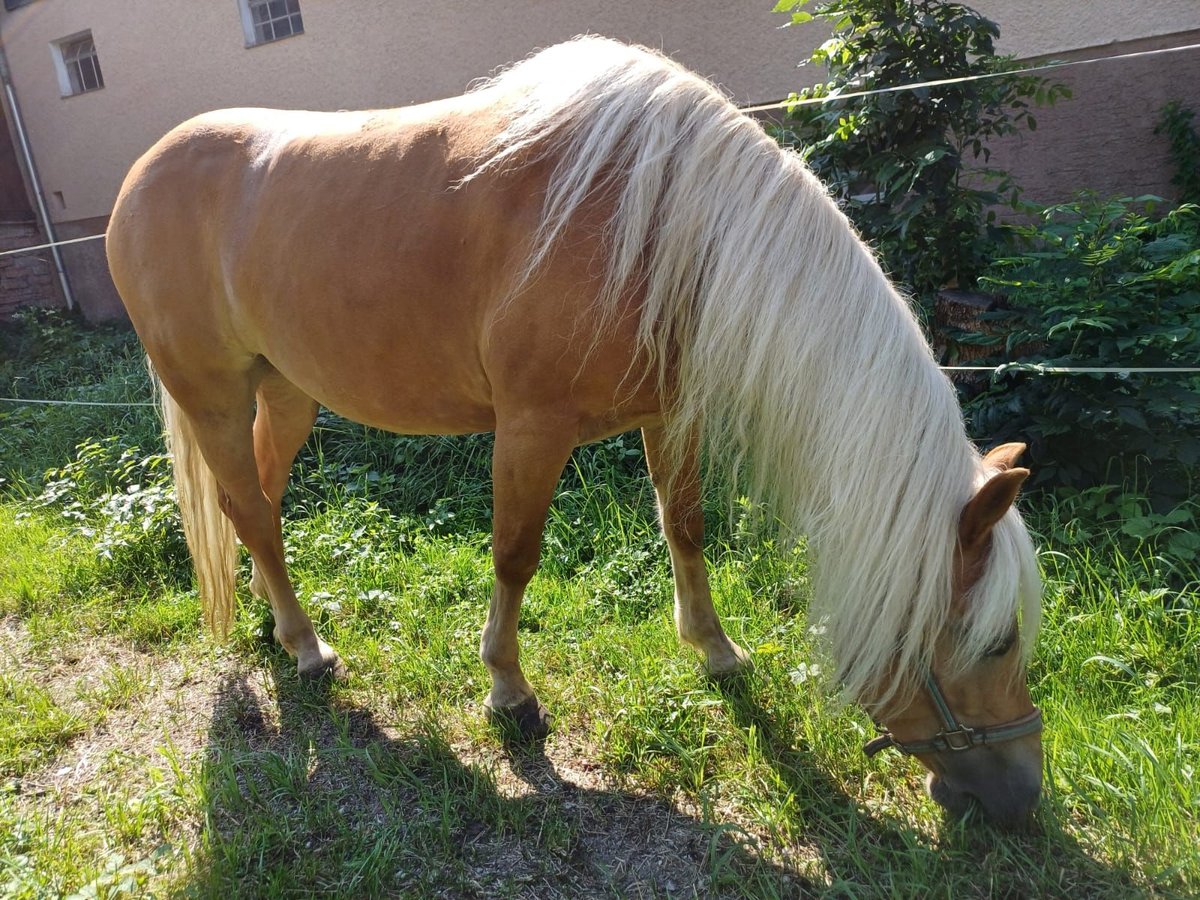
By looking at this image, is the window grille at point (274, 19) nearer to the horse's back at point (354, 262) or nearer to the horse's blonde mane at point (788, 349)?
the horse's back at point (354, 262)

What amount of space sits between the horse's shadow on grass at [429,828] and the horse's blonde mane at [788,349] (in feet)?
2.16

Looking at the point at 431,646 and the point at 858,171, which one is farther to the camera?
the point at 858,171

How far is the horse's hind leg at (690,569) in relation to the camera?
2453mm

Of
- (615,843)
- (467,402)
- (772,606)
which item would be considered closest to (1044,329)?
(772,606)

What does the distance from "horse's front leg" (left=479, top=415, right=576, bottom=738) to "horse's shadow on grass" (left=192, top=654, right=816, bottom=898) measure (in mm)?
141

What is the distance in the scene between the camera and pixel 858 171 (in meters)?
3.66

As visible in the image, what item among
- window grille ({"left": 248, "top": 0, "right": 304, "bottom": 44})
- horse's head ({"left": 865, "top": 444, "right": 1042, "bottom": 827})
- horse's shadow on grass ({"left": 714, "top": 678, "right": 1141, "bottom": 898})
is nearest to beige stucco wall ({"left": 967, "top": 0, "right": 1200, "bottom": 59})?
horse's head ({"left": 865, "top": 444, "right": 1042, "bottom": 827})

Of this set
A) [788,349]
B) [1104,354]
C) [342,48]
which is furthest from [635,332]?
[342,48]

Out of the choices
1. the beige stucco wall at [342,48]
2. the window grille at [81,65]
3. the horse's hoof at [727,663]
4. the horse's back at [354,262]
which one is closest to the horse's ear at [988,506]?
the horse's back at [354,262]

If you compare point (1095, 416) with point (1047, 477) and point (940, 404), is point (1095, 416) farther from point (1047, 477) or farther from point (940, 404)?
point (940, 404)

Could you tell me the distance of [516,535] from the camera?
2.15 metres

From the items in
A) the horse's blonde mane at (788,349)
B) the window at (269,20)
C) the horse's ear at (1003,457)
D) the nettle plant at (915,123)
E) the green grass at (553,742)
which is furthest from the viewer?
the window at (269,20)

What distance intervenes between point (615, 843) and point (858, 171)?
3.09 metres

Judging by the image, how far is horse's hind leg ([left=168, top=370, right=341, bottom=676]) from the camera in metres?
2.74
